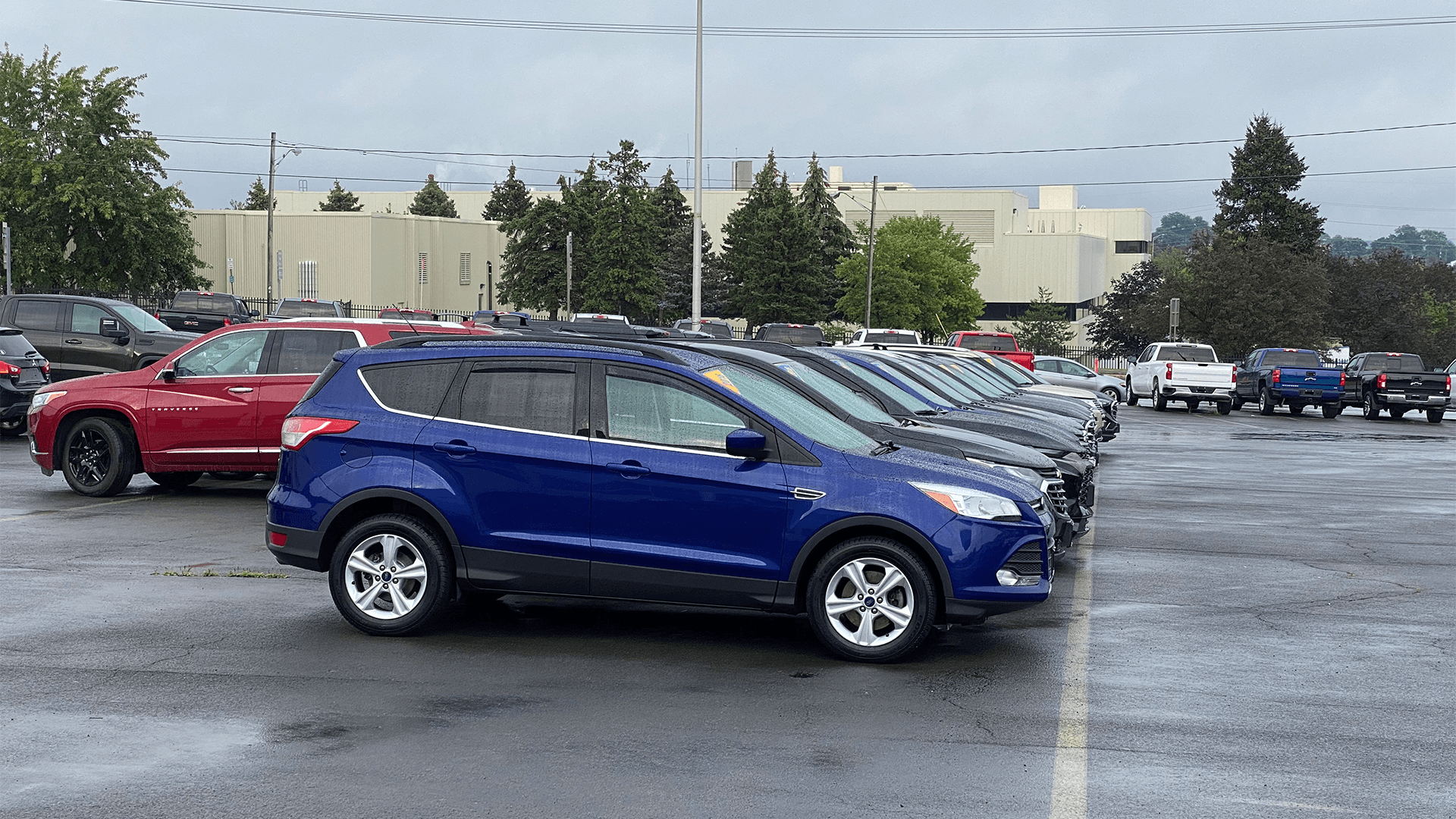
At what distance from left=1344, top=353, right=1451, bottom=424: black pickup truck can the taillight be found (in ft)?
111

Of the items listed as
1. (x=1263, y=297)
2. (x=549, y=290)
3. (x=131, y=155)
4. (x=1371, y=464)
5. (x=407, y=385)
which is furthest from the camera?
(x=549, y=290)

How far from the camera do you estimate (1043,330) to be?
8369 centimetres

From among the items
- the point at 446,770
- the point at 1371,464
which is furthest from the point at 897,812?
the point at 1371,464

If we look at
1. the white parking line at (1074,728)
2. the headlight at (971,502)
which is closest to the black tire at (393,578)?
the headlight at (971,502)

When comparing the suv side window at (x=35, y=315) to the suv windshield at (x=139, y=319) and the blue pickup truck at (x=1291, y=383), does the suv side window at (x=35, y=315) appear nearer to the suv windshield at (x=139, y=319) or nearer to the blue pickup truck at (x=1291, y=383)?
the suv windshield at (x=139, y=319)

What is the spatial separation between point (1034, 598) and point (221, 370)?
367 inches

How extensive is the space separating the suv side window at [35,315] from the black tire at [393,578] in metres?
18.7

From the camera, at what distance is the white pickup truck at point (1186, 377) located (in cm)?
3853

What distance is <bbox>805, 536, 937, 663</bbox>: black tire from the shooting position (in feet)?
25.0

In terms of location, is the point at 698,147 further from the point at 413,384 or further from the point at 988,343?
the point at 413,384

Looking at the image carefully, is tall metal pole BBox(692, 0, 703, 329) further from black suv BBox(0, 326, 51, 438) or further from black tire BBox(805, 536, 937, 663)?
black tire BBox(805, 536, 937, 663)

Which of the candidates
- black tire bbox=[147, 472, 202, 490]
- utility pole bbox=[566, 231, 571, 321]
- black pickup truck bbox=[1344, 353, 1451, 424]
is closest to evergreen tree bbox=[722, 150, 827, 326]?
utility pole bbox=[566, 231, 571, 321]

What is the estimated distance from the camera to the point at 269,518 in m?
8.55

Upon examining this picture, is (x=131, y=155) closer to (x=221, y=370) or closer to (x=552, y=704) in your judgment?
(x=221, y=370)
